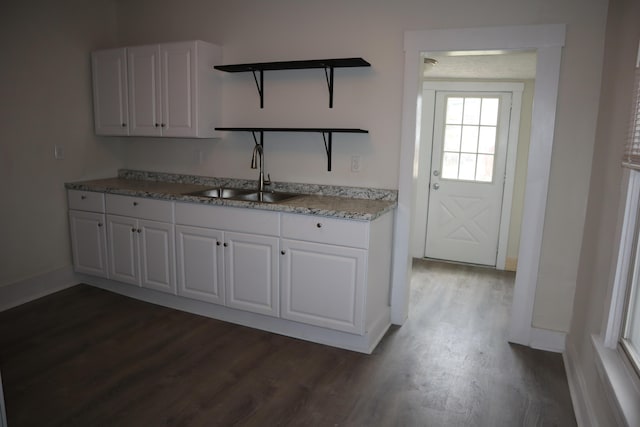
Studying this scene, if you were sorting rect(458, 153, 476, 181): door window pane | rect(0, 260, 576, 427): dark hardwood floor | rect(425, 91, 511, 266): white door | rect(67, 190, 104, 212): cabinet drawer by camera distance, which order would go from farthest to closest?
rect(458, 153, 476, 181): door window pane
rect(425, 91, 511, 266): white door
rect(67, 190, 104, 212): cabinet drawer
rect(0, 260, 576, 427): dark hardwood floor

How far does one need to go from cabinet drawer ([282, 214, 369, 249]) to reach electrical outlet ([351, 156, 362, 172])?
2.00 ft

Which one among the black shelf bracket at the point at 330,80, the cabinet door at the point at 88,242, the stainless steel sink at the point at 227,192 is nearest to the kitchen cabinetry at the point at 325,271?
the stainless steel sink at the point at 227,192

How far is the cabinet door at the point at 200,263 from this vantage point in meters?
3.04

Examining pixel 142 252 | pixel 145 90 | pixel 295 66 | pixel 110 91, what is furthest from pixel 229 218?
pixel 110 91

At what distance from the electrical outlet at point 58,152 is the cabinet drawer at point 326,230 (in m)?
2.04

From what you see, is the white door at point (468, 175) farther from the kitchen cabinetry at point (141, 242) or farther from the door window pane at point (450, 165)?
the kitchen cabinetry at point (141, 242)

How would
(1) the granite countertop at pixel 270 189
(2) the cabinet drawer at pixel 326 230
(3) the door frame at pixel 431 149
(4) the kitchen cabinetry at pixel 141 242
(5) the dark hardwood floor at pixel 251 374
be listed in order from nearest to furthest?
1. (5) the dark hardwood floor at pixel 251 374
2. (2) the cabinet drawer at pixel 326 230
3. (1) the granite countertop at pixel 270 189
4. (4) the kitchen cabinetry at pixel 141 242
5. (3) the door frame at pixel 431 149

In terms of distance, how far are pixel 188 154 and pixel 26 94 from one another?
47.5 inches

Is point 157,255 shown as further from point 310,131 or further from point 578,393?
point 578,393

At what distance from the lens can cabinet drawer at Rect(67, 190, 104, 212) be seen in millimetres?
3475

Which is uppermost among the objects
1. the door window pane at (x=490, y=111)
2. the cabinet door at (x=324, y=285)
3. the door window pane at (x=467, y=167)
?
the door window pane at (x=490, y=111)

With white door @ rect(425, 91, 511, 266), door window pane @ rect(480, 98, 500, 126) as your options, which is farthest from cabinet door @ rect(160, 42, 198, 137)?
door window pane @ rect(480, 98, 500, 126)

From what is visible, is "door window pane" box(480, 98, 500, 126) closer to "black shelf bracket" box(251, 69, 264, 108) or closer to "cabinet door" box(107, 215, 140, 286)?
"black shelf bracket" box(251, 69, 264, 108)

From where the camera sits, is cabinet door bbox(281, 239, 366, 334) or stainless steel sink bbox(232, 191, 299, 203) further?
stainless steel sink bbox(232, 191, 299, 203)
